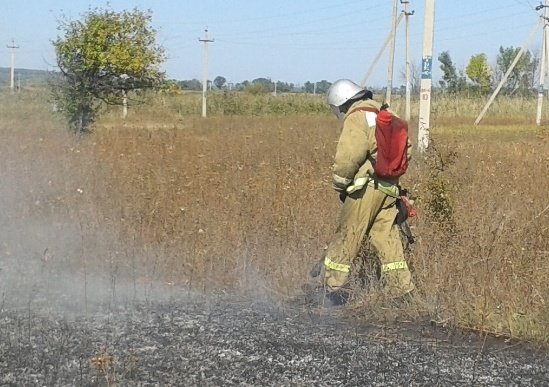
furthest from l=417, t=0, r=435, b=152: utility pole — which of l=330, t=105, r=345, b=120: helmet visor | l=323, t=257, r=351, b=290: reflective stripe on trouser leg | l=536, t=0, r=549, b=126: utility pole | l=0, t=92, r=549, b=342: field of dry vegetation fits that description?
l=536, t=0, r=549, b=126: utility pole

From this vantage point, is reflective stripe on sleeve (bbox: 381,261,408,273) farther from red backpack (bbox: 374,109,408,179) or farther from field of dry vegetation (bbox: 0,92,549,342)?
red backpack (bbox: 374,109,408,179)

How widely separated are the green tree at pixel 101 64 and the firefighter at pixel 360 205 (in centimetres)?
930

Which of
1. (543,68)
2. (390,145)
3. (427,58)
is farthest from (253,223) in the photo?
(543,68)

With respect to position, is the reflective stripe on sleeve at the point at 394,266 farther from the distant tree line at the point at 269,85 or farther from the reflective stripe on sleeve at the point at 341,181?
the distant tree line at the point at 269,85

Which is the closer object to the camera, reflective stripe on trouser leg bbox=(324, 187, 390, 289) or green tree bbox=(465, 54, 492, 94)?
reflective stripe on trouser leg bbox=(324, 187, 390, 289)

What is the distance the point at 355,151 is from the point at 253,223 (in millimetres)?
1956

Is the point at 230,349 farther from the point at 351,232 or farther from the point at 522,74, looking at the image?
the point at 522,74

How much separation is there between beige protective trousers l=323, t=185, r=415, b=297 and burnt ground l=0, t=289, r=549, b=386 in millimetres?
350

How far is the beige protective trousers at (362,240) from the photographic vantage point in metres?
5.41

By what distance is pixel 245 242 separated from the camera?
658 cm

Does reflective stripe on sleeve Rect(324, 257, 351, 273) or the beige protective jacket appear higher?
the beige protective jacket

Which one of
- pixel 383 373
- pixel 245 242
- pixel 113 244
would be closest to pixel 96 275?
pixel 113 244

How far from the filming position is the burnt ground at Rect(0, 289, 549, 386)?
396 cm

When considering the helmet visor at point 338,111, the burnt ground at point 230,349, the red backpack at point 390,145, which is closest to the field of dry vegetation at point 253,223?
the burnt ground at point 230,349
